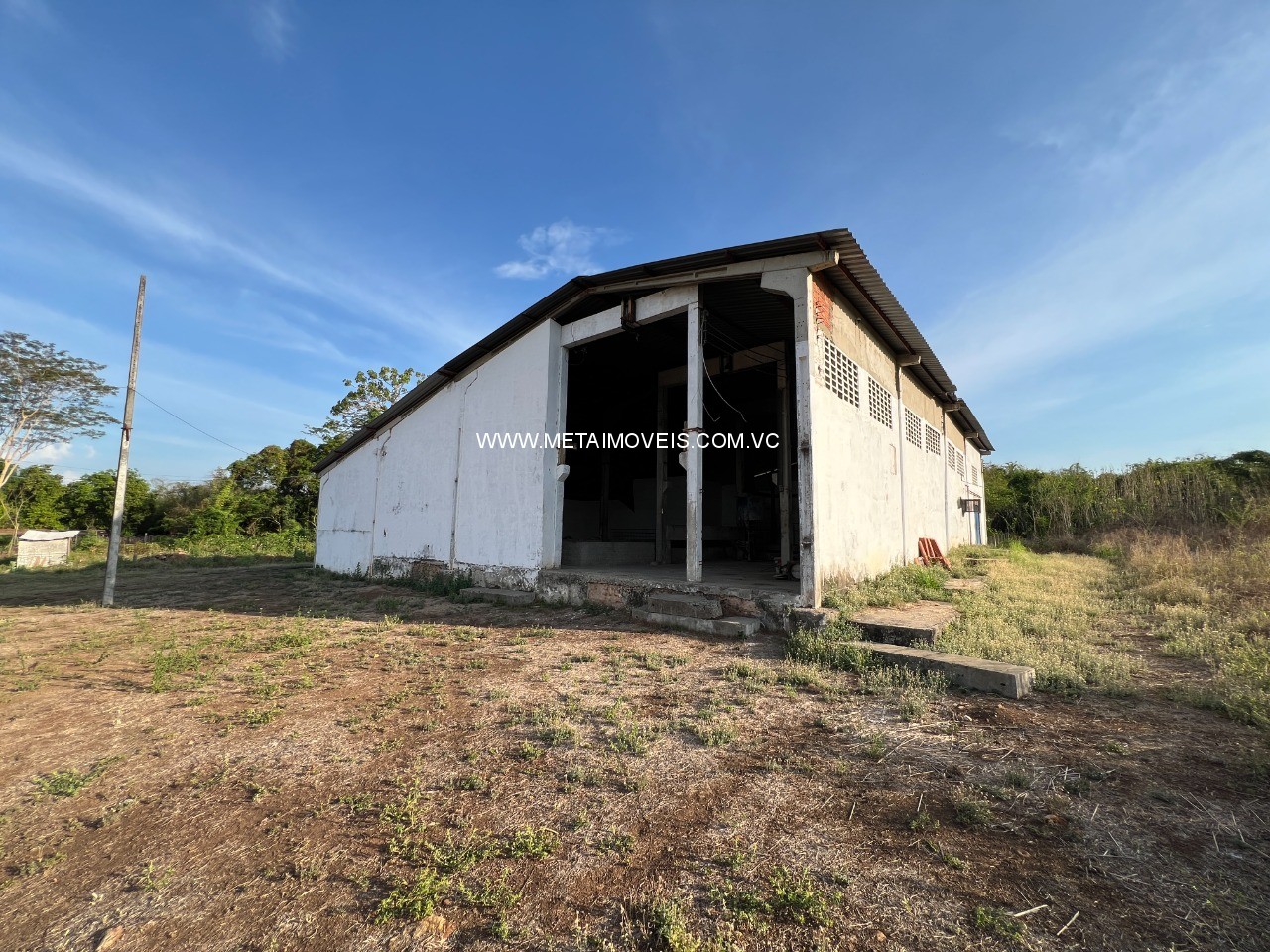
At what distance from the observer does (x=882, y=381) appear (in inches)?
380

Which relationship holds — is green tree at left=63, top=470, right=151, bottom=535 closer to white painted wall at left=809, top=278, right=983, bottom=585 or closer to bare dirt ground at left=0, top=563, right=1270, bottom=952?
bare dirt ground at left=0, top=563, right=1270, bottom=952

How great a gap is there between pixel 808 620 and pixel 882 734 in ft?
7.67

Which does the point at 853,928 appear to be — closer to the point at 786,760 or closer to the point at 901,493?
the point at 786,760

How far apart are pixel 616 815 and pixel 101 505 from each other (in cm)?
3794

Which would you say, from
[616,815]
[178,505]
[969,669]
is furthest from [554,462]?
[178,505]

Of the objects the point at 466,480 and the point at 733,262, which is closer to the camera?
the point at 733,262

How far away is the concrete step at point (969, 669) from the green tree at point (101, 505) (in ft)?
119

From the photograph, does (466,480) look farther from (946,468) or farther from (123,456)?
(946,468)

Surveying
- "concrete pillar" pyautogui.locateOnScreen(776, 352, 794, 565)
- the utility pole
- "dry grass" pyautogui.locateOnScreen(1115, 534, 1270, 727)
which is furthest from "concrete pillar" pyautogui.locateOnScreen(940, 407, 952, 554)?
the utility pole

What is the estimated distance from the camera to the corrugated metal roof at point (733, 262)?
653cm

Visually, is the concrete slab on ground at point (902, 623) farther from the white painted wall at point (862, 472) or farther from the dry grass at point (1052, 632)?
the white painted wall at point (862, 472)

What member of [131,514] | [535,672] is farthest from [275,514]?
[535,672]

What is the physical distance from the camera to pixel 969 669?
4.13 meters

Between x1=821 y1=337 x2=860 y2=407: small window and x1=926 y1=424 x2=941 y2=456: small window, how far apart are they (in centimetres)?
585
